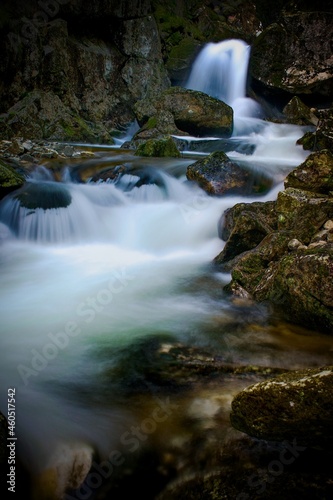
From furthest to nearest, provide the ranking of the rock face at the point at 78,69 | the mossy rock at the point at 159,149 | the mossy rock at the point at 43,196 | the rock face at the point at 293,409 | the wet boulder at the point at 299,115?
1. the wet boulder at the point at 299,115
2. the rock face at the point at 78,69
3. the mossy rock at the point at 159,149
4. the mossy rock at the point at 43,196
5. the rock face at the point at 293,409

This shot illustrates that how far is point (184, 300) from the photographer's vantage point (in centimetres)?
A: 503

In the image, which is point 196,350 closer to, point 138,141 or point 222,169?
point 222,169

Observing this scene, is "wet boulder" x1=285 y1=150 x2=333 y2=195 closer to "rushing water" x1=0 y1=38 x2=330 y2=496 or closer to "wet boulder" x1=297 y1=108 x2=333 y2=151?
"rushing water" x1=0 y1=38 x2=330 y2=496

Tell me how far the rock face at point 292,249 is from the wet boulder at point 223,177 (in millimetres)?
1607

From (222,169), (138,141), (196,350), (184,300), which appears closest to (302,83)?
(138,141)

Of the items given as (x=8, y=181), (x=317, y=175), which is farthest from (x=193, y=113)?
(x=317, y=175)

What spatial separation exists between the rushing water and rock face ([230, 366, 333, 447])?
100 centimetres

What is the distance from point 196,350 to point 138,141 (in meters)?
11.8

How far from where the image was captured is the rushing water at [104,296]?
296cm

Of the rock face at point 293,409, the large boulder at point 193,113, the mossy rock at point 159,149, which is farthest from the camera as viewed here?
the large boulder at point 193,113

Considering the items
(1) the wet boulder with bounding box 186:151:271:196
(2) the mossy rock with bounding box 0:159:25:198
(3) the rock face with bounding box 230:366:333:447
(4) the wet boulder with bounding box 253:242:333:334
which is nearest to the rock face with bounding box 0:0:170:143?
(2) the mossy rock with bounding box 0:159:25:198

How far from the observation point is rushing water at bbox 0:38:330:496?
2.96 metres

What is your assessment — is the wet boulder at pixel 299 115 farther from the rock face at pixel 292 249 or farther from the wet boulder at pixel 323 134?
the rock face at pixel 292 249

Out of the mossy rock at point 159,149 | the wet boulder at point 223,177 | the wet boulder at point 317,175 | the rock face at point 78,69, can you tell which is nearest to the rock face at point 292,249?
the wet boulder at point 317,175
